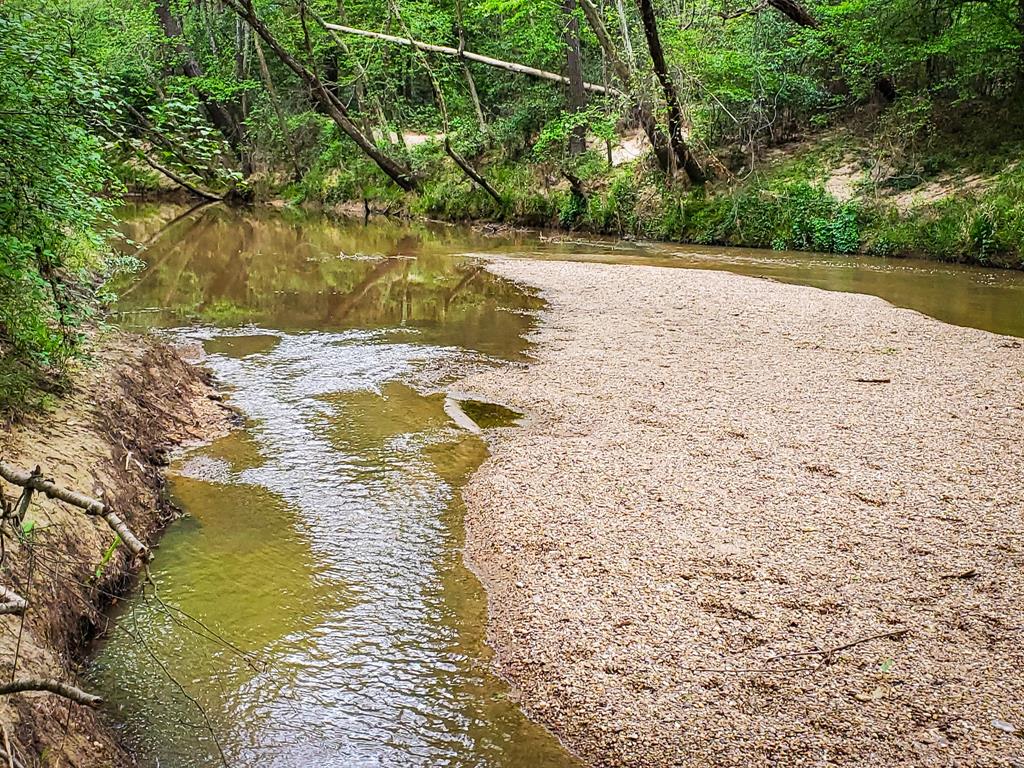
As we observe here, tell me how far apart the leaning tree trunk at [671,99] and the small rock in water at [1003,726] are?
16296mm

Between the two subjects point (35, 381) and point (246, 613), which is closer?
point (246, 613)

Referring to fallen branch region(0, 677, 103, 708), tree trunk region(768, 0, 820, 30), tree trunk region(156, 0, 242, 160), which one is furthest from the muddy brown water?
tree trunk region(156, 0, 242, 160)

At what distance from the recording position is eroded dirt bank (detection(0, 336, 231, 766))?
129 inches

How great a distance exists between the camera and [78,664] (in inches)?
159

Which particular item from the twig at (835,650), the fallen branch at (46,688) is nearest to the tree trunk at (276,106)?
the twig at (835,650)

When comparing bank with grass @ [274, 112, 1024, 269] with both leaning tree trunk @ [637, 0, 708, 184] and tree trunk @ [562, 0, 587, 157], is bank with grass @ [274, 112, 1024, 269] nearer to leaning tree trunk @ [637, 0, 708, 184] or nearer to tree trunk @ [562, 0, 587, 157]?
leaning tree trunk @ [637, 0, 708, 184]

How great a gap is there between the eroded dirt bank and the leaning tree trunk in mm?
13124

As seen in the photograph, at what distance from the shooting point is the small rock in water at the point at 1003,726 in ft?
11.1

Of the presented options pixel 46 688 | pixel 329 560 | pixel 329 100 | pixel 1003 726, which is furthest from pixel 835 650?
pixel 329 100

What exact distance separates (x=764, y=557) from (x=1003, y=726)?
1562 millimetres

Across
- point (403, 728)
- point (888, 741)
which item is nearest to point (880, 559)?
point (888, 741)

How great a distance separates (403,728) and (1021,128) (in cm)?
1892

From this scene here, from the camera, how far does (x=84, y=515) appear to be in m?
→ 4.83

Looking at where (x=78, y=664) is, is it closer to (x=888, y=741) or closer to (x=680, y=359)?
(x=888, y=741)
